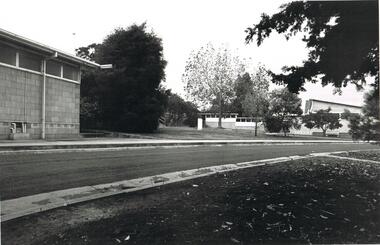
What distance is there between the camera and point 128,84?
62.9 ft

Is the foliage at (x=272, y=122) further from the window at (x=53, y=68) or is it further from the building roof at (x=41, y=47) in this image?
the window at (x=53, y=68)

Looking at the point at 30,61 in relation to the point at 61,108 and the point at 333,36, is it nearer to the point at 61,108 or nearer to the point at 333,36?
the point at 61,108

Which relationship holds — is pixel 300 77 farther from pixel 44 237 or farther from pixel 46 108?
pixel 46 108

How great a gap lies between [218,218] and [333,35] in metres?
3.66

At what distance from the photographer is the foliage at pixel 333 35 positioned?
4867mm

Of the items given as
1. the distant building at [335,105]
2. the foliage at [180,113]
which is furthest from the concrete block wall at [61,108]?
the foliage at [180,113]

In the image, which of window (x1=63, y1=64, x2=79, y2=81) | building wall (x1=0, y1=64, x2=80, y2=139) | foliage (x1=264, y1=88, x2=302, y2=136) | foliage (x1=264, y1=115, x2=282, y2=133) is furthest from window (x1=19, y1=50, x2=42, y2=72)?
foliage (x1=264, y1=115, x2=282, y2=133)

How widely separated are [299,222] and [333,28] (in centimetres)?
332

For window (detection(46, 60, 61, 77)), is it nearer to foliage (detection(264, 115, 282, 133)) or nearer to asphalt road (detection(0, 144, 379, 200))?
asphalt road (detection(0, 144, 379, 200))

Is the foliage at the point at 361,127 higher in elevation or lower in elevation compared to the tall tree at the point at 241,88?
lower

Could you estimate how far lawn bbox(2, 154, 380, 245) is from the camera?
11.9 feet

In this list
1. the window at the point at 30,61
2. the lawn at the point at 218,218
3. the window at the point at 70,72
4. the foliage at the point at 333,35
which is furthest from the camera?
the window at the point at 70,72

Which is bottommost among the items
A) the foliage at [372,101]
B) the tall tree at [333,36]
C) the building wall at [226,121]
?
the building wall at [226,121]

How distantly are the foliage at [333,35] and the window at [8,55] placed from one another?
11.0 m
